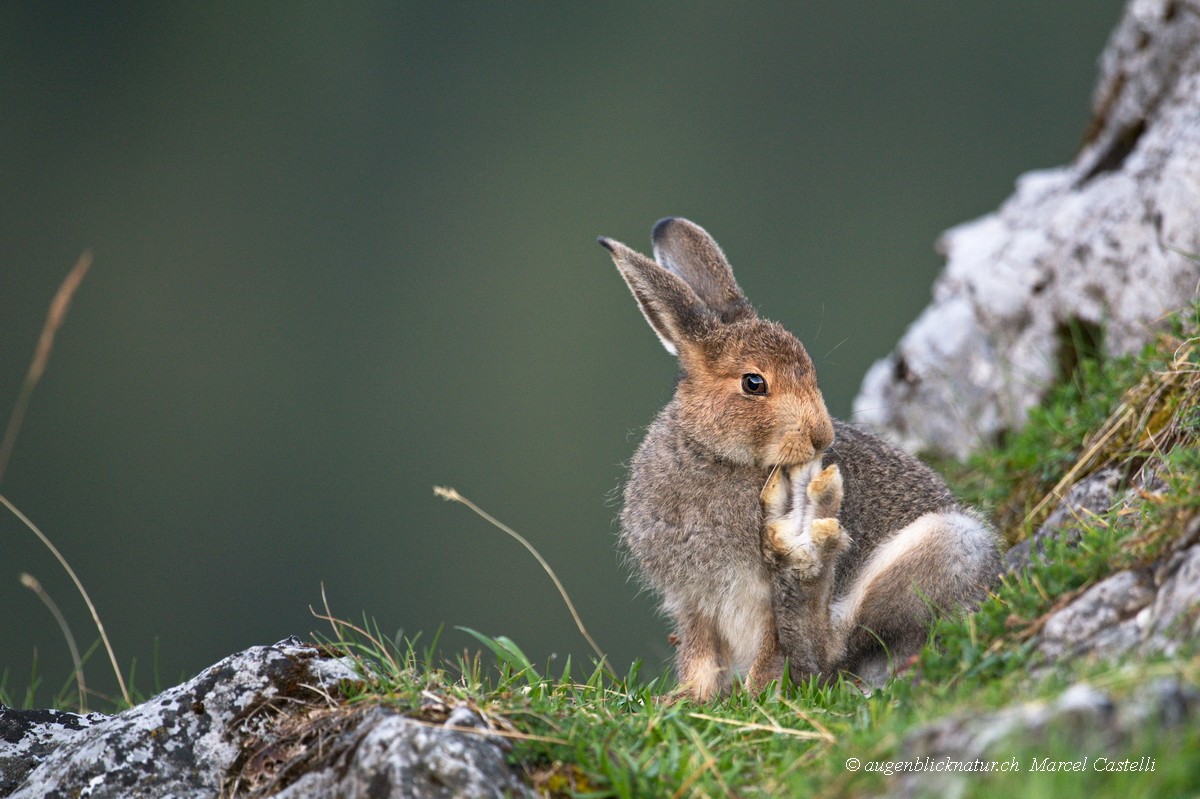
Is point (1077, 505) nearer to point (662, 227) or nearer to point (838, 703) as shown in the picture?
point (838, 703)

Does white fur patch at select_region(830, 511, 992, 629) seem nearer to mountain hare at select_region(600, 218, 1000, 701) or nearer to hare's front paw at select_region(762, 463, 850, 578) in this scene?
mountain hare at select_region(600, 218, 1000, 701)

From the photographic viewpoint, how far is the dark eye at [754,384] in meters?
5.70

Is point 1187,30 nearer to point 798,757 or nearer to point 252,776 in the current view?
point 798,757

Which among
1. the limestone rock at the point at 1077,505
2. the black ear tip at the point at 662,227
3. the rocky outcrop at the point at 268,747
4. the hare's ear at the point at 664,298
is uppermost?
the black ear tip at the point at 662,227

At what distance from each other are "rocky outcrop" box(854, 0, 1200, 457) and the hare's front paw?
2190 mm

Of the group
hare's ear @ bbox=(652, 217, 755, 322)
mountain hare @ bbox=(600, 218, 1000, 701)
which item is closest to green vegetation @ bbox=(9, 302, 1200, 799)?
mountain hare @ bbox=(600, 218, 1000, 701)

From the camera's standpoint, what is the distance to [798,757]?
372cm

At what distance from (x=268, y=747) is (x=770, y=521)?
2.42 m

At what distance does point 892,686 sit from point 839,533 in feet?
3.83

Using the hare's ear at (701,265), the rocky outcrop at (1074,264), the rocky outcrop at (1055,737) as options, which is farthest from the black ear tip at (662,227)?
the rocky outcrop at (1055,737)

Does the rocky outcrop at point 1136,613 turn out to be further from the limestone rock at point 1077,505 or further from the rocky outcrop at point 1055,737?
the limestone rock at point 1077,505

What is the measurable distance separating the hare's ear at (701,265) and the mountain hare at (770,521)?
31 mm

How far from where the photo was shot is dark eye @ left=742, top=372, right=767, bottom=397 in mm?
5695

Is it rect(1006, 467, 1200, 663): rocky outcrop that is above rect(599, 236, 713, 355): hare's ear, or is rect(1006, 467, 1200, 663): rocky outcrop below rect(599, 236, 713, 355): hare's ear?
below
